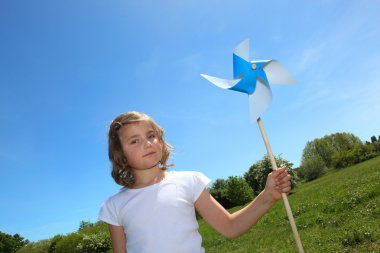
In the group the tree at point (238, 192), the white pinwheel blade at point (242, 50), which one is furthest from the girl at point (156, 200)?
the tree at point (238, 192)

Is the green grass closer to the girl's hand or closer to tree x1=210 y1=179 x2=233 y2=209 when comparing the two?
the girl's hand

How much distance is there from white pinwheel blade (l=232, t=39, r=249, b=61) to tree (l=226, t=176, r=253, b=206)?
28542mm


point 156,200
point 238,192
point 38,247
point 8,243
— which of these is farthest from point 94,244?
point 8,243

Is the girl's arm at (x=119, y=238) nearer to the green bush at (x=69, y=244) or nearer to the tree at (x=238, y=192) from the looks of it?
the green bush at (x=69, y=244)

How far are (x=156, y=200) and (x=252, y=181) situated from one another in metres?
35.6

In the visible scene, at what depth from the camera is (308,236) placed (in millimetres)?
7992

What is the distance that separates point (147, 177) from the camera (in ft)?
10.7

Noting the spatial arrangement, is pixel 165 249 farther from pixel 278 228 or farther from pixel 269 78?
pixel 278 228

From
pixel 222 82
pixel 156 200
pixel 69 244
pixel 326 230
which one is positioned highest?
pixel 69 244

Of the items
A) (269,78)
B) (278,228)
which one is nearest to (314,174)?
(278,228)

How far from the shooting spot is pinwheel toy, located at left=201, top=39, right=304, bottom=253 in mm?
3332

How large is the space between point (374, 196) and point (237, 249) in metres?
4.08

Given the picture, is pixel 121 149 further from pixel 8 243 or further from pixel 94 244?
pixel 8 243

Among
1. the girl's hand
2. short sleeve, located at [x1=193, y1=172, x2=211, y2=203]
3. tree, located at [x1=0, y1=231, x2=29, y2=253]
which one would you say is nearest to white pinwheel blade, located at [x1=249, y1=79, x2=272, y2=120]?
the girl's hand
